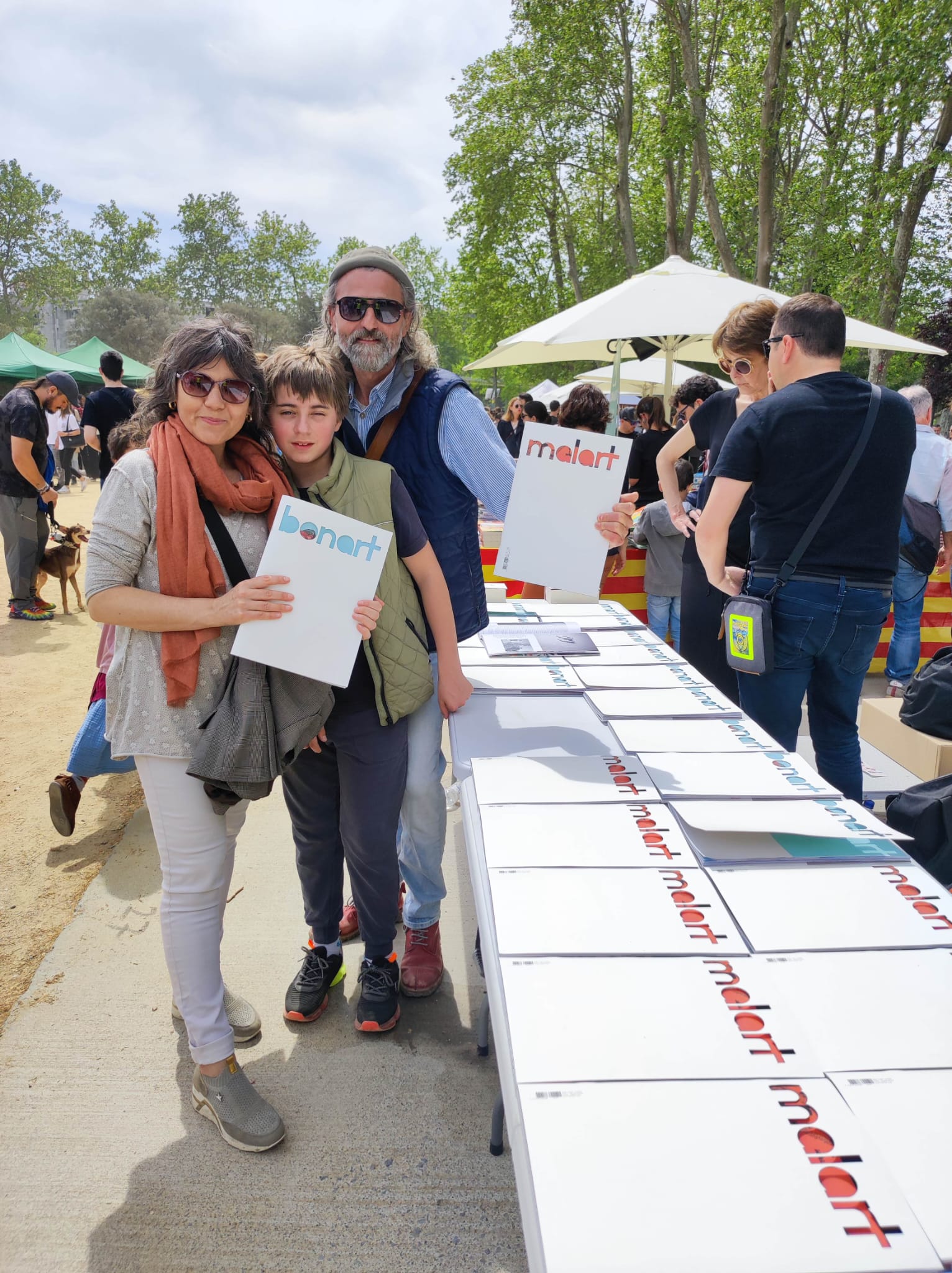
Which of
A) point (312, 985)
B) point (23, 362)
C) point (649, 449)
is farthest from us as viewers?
point (23, 362)

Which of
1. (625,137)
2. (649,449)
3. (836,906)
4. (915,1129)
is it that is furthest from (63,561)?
(625,137)

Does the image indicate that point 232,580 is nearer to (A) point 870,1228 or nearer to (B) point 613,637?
(A) point 870,1228

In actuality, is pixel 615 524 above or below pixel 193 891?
above

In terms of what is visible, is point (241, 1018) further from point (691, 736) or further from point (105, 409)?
point (105, 409)

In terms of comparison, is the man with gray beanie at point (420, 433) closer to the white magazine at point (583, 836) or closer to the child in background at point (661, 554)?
the white magazine at point (583, 836)

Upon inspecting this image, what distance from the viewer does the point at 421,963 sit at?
254 centimetres

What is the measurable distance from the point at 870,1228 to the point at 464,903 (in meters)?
2.24

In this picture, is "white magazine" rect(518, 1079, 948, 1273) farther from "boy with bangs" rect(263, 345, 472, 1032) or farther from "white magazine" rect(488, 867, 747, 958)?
"boy with bangs" rect(263, 345, 472, 1032)

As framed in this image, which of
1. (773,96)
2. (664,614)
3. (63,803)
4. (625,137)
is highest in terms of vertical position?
(625,137)

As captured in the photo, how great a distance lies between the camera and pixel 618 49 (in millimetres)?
17484

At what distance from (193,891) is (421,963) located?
887 mm

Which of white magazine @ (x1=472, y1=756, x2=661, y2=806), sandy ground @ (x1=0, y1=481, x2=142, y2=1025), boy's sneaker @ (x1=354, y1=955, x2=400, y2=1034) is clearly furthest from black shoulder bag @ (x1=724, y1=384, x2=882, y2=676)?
sandy ground @ (x1=0, y1=481, x2=142, y2=1025)

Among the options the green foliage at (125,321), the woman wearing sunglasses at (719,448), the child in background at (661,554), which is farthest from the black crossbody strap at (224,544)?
the green foliage at (125,321)

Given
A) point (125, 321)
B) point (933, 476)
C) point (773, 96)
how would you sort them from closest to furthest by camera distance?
point (933, 476) < point (773, 96) < point (125, 321)
